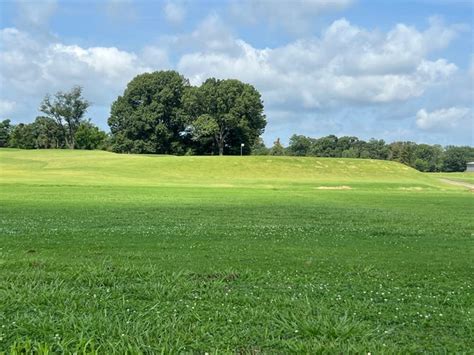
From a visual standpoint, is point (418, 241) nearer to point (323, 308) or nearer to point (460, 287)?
point (460, 287)

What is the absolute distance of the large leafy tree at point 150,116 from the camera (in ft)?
395

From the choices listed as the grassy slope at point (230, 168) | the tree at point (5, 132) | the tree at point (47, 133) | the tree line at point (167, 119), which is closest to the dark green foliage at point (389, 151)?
the tree line at point (167, 119)

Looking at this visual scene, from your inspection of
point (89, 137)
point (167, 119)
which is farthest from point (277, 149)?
point (89, 137)

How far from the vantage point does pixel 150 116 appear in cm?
11869

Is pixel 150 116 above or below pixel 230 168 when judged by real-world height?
above

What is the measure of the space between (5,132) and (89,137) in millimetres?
27185

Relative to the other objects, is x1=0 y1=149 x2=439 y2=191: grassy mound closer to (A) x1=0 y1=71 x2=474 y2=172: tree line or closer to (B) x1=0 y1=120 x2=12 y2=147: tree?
(A) x1=0 y1=71 x2=474 y2=172: tree line

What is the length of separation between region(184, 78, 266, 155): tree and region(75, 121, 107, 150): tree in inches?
1358

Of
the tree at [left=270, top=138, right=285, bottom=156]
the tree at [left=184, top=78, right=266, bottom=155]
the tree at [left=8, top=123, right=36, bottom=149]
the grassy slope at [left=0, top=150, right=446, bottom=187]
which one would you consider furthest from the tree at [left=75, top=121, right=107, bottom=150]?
the tree at [left=270, top=138, right=285, bottom=156]

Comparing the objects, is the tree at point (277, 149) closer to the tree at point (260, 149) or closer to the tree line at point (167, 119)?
the tree at point (260, 149)

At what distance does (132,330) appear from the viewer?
17.9 ft

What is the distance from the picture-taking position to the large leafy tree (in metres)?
120

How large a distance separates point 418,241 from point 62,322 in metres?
11.2

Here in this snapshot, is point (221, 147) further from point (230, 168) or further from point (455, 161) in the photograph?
point (455, 161)
